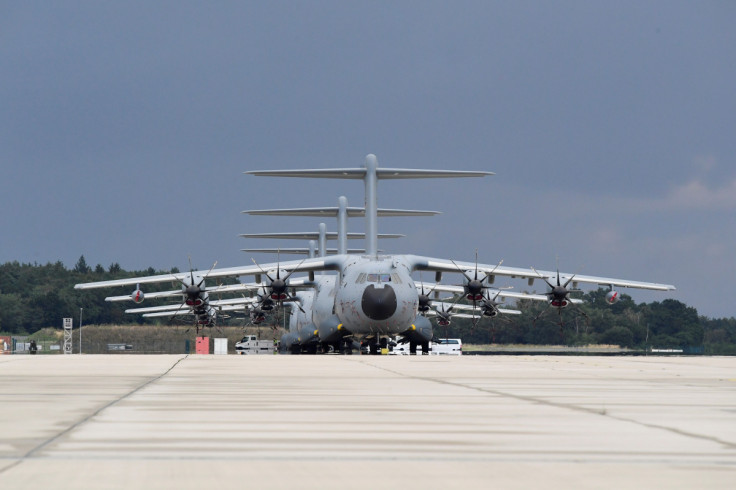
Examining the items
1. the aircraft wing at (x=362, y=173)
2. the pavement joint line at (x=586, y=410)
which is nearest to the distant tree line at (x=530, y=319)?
the aircraft wing at (x=362, y=173)

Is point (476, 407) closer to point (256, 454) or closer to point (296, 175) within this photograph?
point (256, 454)

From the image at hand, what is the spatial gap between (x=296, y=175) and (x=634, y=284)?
624 inches

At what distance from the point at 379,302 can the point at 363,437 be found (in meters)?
30.3

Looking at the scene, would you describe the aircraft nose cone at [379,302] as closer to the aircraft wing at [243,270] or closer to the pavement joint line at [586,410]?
the aircraft wing at [243,270]

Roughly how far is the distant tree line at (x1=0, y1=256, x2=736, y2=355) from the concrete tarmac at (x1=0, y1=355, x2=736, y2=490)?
11724 centimetres

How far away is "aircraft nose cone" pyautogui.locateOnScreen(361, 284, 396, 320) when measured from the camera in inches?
1532

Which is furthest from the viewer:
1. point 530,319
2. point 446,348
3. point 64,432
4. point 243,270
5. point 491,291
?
point 530,319

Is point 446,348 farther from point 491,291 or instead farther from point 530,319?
point 530,319

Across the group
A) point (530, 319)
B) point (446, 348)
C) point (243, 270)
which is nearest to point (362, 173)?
point (243, 270)

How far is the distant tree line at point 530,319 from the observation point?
136 metres

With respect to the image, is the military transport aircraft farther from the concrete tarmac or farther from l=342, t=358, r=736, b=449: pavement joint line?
the concrete tarmac

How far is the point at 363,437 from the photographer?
8.56m

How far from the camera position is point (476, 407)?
1181cm

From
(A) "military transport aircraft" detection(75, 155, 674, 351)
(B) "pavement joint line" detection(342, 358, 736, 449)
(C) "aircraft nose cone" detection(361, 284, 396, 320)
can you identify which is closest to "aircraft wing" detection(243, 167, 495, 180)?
(A) "military transport aircraft" detection(75, 155, 674, 351)
